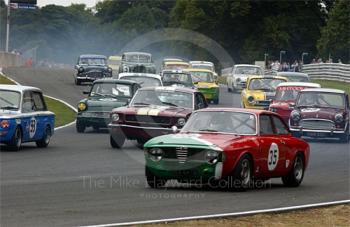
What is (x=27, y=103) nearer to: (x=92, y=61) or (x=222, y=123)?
(x=222, y=123)

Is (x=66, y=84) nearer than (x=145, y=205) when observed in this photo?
No

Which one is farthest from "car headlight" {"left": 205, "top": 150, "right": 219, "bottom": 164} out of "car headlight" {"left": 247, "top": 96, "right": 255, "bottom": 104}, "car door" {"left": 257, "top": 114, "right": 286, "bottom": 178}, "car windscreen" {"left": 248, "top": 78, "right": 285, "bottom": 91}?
"car windscreen" {"left": 248, "top": 78, "right": 285, "bottom": 91}

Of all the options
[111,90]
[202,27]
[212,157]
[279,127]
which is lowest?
[212,157]

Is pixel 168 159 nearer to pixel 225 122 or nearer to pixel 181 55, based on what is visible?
pixel 225 122

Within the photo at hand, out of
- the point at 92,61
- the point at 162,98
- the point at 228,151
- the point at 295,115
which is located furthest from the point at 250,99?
the point at 228,151

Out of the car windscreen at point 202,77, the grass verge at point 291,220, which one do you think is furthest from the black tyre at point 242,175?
the car windscreen at point 202,77

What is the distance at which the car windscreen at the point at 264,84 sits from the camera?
116 ft

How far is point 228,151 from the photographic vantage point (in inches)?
534

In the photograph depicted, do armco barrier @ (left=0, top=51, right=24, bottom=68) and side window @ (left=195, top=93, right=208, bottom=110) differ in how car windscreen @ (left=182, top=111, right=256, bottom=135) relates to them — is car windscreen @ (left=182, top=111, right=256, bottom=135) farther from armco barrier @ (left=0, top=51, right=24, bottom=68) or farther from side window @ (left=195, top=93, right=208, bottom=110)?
armco barrier @ (left=0, top=51, right=24, bottom=68)

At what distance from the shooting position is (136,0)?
152m

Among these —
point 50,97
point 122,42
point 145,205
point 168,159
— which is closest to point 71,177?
point 168,159

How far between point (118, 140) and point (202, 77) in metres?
21.5

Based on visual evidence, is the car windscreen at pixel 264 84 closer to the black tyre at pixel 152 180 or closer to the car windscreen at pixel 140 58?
the car windscreen at pixel 140 58

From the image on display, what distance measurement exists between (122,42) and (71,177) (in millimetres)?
116603
